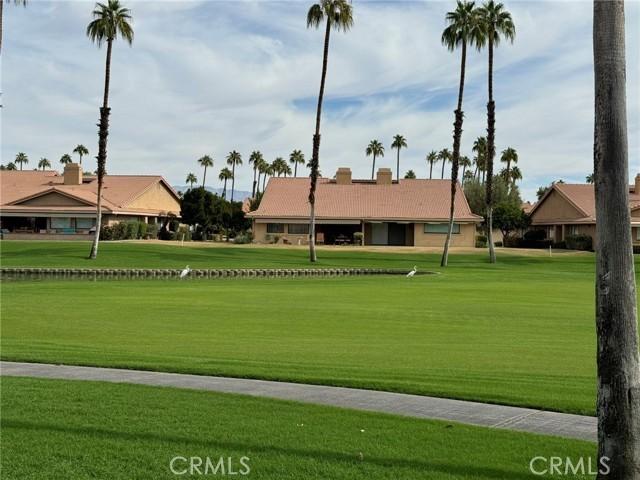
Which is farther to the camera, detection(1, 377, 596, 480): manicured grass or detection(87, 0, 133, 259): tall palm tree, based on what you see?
detection(87, 0, 133, 259): tall palm tree

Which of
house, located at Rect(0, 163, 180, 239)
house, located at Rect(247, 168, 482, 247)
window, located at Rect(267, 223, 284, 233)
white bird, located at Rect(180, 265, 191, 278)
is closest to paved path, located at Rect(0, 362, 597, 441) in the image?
white bird, located at Rect(180, 265, 191, 278)

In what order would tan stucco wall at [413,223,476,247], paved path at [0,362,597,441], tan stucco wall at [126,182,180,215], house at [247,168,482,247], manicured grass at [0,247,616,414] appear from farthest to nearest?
tan stucco wall at [126,182,180,215]
house at [247,168,482,247]
tan stucco wall at [413,223,476,247]
manicured grass at [0,247,616,414]
paved path at [0,362,597,441]

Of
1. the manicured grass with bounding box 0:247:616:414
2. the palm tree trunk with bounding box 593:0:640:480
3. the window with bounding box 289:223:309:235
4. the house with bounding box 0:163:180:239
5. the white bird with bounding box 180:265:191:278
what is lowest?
the manicured grass with bounding box 0:247:616:414

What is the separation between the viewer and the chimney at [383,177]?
73.7 meters

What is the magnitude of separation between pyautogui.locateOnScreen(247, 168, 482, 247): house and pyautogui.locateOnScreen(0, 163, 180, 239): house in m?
12.2

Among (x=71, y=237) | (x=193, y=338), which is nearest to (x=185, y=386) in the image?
(x=193, y=338)

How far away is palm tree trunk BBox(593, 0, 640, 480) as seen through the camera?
16.3ft

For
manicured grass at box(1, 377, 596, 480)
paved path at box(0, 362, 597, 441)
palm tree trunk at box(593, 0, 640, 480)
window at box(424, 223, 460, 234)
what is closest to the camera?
palm tree trunk at box(593, 0, 640, 480)

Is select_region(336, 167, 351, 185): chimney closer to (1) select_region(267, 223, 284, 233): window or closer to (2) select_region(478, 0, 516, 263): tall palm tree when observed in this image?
(1) select_region(267, 223, 284, 233): window

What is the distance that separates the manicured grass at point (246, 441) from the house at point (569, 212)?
61.4 m

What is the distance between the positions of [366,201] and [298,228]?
7.62 meters

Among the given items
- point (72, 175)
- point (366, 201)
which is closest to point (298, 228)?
point (366, 201)

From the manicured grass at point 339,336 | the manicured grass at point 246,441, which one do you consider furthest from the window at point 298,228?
the manicured grass at point 246,441

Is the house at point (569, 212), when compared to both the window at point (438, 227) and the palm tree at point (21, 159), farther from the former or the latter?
the palm tree at point (21, 159)
